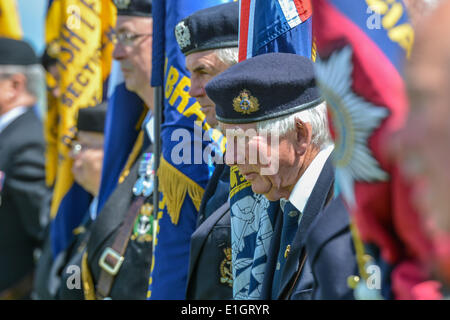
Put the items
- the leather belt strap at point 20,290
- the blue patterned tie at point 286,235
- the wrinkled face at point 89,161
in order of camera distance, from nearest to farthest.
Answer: the blue patterned tie at point 286,235 < the wrinkled face at point 89,161 < the leather belt strap at point 20,290

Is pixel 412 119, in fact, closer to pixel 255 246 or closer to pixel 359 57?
pixel 359 57

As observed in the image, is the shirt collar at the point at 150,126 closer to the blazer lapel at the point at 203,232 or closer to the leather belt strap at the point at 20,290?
the blazer lapel at the point at 203,232

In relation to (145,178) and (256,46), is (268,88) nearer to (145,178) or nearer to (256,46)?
(256,46)

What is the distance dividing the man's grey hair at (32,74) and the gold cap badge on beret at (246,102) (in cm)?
406

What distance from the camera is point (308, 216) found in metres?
2.59

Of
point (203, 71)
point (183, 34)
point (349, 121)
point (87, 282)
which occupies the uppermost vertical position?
point (183, 34)

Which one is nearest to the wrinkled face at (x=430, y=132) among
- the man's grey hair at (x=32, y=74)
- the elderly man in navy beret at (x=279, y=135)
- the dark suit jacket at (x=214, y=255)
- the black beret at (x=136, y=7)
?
the elderly man in navy beret at (x=279, y=135)

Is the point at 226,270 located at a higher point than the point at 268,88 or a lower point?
lower

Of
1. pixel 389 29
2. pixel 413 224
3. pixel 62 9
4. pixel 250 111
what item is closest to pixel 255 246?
pixel 250 111

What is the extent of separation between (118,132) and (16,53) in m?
2.13

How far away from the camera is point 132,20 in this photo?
4711 mm

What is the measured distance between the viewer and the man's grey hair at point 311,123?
109 inches

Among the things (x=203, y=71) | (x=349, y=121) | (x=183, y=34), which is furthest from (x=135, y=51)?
(x=349, y=121)

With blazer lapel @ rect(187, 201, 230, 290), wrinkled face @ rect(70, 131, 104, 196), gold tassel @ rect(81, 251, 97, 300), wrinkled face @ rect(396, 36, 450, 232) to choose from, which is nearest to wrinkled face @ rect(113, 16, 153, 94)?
wrinkled face @ rect(70, 131, 104, 196)
